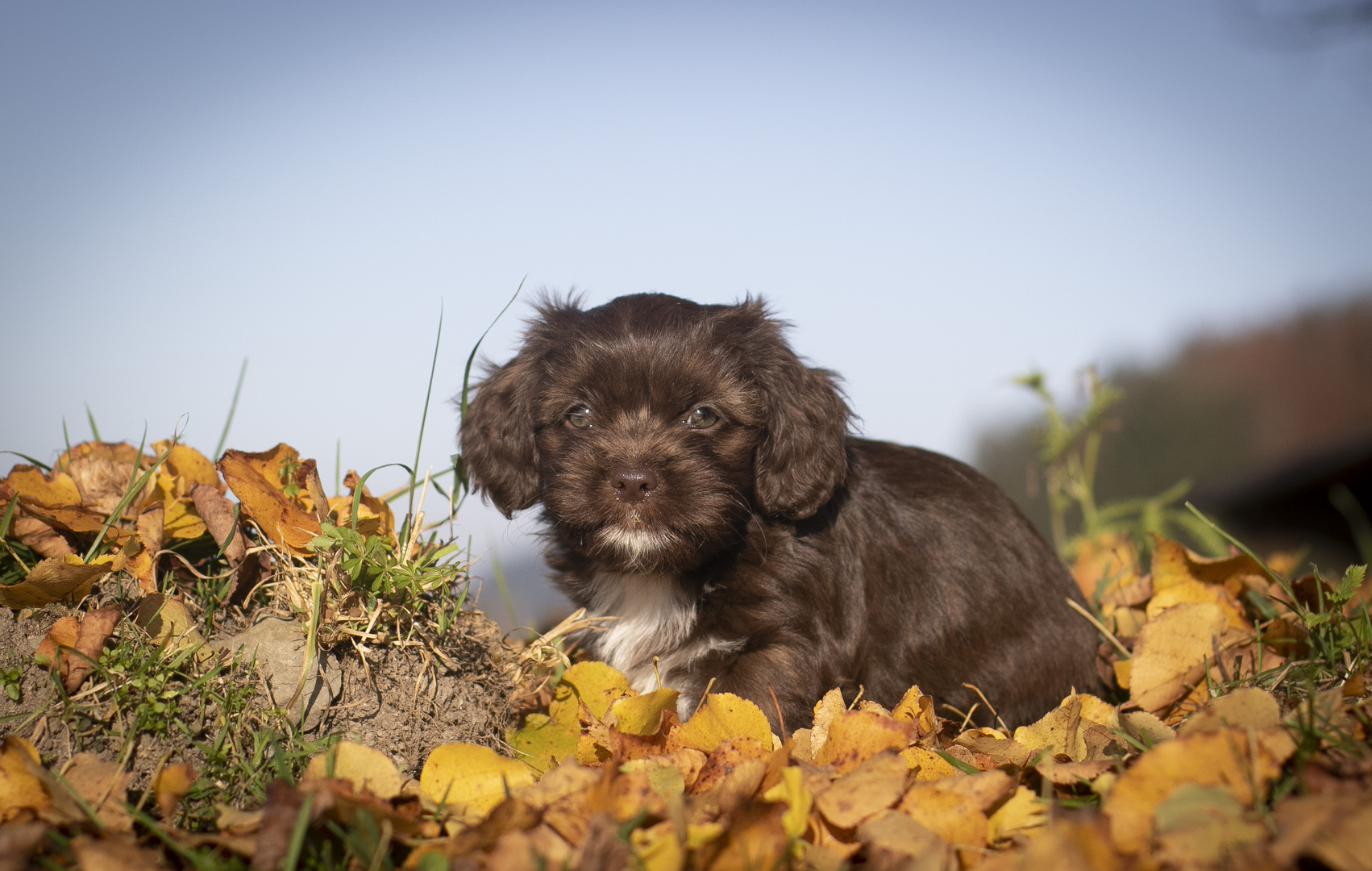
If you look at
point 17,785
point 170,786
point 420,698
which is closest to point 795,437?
point 420,698

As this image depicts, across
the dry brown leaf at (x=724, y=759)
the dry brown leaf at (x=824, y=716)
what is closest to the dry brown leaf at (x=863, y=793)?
the dry brown leaf at (x=724, y=759)

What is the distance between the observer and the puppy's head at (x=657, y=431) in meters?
3.18

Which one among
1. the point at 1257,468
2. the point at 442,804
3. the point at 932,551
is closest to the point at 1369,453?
the point at 1257,468

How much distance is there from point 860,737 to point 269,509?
1927 mm

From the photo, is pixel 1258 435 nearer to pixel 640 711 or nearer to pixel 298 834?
pixel 640 711

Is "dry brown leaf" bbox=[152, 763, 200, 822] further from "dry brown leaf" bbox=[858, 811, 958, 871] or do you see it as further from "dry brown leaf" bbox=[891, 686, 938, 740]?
"dry brown leaf" bbox=[891, 686, 938, 740]

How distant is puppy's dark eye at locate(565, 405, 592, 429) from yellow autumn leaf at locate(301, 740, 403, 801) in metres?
1.64

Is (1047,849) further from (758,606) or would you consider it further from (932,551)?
→ (932,551)

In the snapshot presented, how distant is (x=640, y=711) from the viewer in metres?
2.58

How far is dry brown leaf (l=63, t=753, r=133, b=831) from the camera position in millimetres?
2016

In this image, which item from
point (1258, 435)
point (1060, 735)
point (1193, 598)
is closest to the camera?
point (1060, 735)

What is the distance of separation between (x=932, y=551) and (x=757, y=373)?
1.07 meters

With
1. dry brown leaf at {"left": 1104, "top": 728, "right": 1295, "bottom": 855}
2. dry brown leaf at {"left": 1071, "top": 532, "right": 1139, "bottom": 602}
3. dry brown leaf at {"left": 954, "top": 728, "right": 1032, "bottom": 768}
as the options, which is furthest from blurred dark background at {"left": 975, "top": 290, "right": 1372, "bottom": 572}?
dry brown leaf at {"left": 1104, "top": 728, "right": 1295, "bottom": 855}

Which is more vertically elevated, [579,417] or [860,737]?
[579,417]
